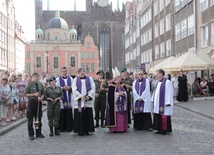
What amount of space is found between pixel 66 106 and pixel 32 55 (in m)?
82.6

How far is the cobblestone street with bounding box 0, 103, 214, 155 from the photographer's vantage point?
8.27 metres

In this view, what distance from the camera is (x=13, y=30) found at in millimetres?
66688

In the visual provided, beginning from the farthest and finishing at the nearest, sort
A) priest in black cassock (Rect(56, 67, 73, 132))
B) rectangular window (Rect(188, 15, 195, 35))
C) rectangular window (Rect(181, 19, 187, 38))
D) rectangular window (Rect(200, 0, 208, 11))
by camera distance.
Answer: rectangular window (Rect(181, 19, 187, 38)) < rectangular window (Rect(188, 15, 195, 35)) < rectangular window (Rect(200, 0, 208, 11)) < priest in black cassock (Rect(56, 67, 73, 132))

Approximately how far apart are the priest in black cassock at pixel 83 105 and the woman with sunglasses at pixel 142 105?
1.45 meters

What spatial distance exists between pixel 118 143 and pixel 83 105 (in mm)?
1927

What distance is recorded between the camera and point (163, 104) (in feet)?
35.4

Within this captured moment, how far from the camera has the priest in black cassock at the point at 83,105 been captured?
10.7 meters

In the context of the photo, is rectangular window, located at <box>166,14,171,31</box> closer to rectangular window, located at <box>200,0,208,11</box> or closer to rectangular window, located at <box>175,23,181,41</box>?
rectangular window, located at <box>175,23,181,41</box>

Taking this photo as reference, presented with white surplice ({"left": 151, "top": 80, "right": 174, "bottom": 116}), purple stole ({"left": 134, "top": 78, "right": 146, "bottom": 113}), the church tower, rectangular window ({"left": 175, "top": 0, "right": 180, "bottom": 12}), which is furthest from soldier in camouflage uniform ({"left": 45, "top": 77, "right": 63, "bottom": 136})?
the church tower

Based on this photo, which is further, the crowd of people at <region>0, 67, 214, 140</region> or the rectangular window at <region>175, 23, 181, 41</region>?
the rectangular window at <region>175, 23, 181, 41</region>

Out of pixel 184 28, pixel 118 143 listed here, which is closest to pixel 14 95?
pixel 118 143

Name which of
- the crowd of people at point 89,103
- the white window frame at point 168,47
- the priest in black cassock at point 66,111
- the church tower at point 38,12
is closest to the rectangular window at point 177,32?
the white window frame at point 168,47

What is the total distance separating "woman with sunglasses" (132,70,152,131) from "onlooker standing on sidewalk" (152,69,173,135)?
44cm

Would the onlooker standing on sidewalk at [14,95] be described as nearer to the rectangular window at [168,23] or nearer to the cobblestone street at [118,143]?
the cobblestone street at [118,143]
